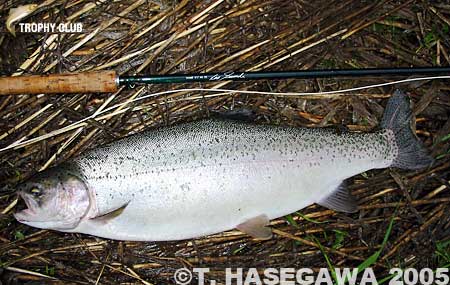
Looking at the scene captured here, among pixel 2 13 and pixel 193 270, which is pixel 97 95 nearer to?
pixel 2 13

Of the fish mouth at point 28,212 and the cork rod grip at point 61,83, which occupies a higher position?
the cork rod grip at point 61,83

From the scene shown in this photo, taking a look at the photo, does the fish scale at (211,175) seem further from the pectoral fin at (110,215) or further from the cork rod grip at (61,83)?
the cork rod grip at (61,83)

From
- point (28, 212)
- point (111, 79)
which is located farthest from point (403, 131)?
point (28, 212)

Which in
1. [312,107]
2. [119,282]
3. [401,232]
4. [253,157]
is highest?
[312,107]

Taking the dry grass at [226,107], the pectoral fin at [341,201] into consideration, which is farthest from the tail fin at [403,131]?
the pectoral fin at [341,201]

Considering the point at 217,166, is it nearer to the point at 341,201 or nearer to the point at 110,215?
the point at 110,215

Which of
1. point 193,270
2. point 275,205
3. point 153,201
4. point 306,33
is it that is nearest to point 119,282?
point 193,270

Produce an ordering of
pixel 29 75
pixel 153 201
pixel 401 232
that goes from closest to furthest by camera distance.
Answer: pixel 153 201
pixel 29 75
pixel 401 232
